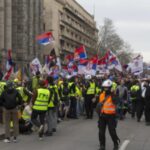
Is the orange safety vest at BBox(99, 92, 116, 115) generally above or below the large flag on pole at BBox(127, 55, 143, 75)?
below

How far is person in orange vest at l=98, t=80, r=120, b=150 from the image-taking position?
1199cm

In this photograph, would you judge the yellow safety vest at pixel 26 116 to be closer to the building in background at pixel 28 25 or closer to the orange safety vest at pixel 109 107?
the orange safety vest at pixel 109 107

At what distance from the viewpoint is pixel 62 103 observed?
831 inches

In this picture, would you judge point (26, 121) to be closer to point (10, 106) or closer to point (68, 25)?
point (10, 106)

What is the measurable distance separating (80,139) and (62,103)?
265 inches

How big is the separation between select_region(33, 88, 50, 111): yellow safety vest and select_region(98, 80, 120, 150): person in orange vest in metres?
2.87

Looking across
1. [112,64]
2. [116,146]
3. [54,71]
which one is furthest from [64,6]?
[116,146]

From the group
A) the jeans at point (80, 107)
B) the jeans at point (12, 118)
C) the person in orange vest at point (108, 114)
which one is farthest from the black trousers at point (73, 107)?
the person in orange vest at point (108, 114)

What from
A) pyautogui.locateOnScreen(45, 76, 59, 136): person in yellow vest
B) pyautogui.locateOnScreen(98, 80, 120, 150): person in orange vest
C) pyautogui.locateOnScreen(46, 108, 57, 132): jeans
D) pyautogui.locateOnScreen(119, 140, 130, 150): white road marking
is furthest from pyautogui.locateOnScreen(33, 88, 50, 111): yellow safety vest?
pyautogui.locateOnScreen(98, 80, 120, 150): person in orange vest

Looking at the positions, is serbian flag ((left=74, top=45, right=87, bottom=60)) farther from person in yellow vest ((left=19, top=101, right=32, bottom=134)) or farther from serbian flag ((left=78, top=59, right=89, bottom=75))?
person in yellow vest ((left=19, top=101, right=32, bottom=134))

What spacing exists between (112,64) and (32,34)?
25.4 m

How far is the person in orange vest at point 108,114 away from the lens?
39.3 feet

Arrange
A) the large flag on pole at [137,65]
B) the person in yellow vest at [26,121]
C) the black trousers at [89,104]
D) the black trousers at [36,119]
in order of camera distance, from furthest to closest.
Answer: the large flag on pole at [137,65], the black trousers at [89,104], the person in yellow vest at [26,121], the black trousers at [36,119]

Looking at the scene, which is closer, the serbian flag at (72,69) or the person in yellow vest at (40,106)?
the person in yellow vest at (40,106)
